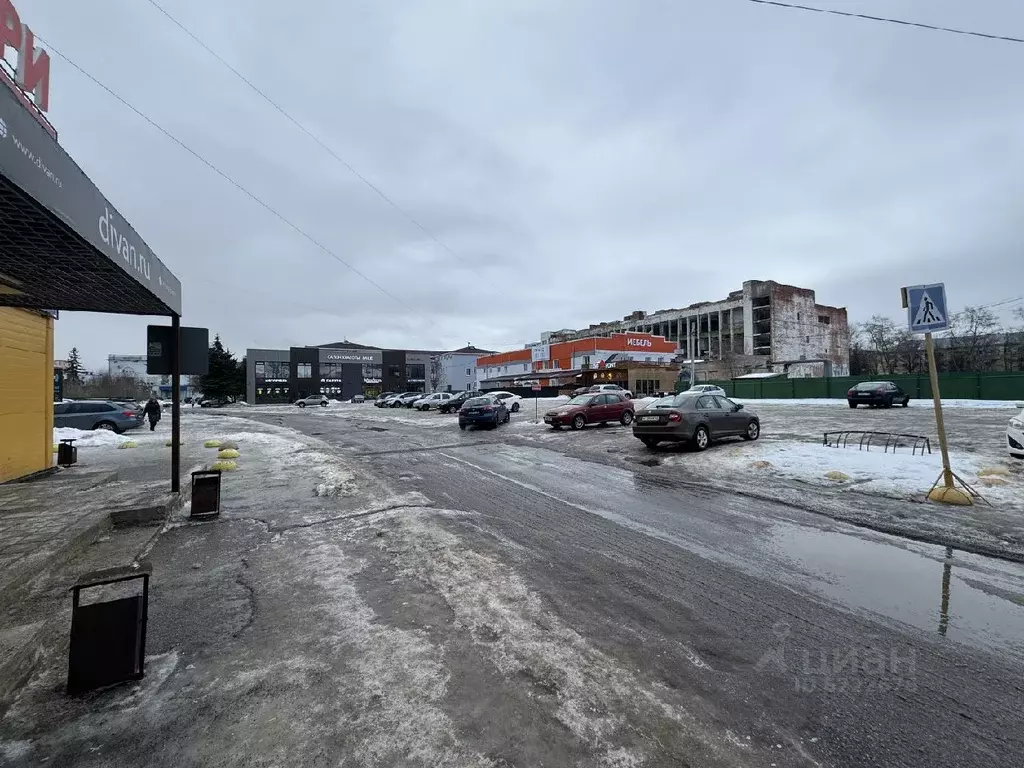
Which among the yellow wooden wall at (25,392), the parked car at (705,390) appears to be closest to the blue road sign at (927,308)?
the parked car at (705,390)

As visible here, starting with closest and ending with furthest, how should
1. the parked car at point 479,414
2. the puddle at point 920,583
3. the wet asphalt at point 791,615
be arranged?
1. the wet asphalt at point 791,615
2. the puddle at point 920,583
3. the parked car at point 479,414

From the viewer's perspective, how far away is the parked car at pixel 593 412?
20.5 metres

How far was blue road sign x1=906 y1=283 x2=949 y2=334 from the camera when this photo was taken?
753 centimetres

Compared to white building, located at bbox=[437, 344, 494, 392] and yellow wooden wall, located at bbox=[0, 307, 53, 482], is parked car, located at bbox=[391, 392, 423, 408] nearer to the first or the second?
white building, located at bbox=[437, 344, 494, 392]

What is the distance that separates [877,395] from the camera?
1138 inches

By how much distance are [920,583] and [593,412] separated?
53.8ft

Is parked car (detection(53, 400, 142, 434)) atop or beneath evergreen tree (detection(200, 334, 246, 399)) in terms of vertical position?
beneath

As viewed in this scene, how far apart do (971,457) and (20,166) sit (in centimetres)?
1465

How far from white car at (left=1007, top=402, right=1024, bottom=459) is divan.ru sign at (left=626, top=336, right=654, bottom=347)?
54.1 metres

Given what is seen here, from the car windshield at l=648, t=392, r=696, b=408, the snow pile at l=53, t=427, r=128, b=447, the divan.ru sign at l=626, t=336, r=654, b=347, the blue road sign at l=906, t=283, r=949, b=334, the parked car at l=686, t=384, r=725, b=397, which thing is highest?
the divan.ru sign at l=626, t=336, r=654, b=347

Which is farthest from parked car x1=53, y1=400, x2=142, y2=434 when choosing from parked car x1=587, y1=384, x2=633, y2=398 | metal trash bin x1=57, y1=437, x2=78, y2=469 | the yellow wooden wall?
parked car x1=587, y1=384, x2=633, y2=398

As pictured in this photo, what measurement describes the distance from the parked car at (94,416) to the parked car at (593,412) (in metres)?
19.3

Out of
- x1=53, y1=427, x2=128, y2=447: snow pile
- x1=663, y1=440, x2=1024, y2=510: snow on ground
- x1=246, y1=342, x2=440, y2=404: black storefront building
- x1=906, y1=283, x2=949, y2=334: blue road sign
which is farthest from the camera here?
x1=246, y1=342, x2=440, y2=404: black storefront building

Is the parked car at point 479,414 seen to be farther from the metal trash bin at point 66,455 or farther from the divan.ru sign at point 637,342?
the divan.ru sign at point 637,342
